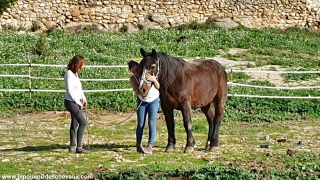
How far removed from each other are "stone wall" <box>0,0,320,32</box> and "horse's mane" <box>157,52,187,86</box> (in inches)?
631

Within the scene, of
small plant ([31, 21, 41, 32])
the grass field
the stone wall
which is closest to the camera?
the grass field

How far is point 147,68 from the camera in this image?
11.5 meters

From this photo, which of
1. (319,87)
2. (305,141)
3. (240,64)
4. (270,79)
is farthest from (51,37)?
(305,141)

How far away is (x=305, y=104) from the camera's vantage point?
55.4ft

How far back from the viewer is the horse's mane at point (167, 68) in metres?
11.7

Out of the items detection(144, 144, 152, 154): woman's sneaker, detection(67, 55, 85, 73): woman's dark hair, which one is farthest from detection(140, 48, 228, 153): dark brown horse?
detection(67, 55, 85, 73): woman's dark hair

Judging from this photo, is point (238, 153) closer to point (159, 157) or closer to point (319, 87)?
point (159, 157)

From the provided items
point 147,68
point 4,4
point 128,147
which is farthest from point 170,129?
point 4,4

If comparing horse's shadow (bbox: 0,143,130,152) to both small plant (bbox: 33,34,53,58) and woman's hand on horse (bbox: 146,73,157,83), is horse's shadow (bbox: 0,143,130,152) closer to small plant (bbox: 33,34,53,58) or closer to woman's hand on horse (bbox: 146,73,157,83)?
woman's hand on horse (bbox: 146,73,157,83)

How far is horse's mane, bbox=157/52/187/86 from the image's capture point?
11.7 meters

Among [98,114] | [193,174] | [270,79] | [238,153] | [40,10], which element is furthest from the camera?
[40,10]

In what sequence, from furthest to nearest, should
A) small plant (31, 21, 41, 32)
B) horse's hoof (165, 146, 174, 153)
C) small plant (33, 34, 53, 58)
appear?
small plant (31, 21, 41, 32) < small plant (33, 34, 53, 58) < horse's hoof (165, 146, 174, 153)

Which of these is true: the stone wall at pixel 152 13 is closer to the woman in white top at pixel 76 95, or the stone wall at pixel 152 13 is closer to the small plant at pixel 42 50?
the small plant at pixel 42 50

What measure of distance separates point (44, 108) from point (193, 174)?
782cm
